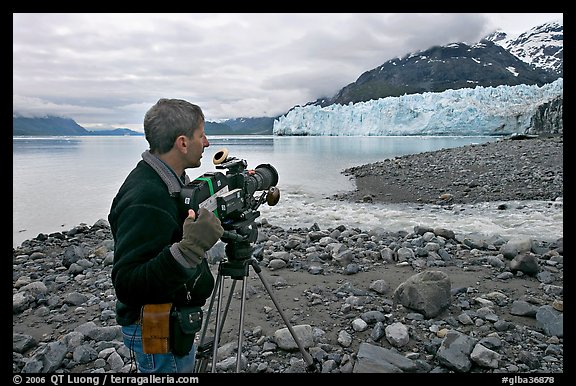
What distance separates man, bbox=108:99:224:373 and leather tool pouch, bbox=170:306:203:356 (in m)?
0.04

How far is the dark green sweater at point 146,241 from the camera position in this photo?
5.21 feet

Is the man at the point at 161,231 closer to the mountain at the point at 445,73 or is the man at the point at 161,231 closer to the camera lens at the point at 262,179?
the camera lens at the point at 262,179

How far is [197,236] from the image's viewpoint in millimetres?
1600

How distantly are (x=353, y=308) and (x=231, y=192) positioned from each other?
240cm

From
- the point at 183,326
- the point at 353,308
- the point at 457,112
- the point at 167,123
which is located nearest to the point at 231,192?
the point at 167,123

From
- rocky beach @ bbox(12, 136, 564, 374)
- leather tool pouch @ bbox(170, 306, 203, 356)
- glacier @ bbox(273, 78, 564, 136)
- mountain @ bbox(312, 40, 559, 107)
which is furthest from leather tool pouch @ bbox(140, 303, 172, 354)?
mountain @ bbox(312, 40, 559, 107)

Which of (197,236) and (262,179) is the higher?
(262,179)

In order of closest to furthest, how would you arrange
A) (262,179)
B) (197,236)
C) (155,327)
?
(197,236), (155,327), (262,179)

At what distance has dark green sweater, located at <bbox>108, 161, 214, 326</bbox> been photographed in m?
1.59

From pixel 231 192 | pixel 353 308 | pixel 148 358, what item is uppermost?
pixel 231 192

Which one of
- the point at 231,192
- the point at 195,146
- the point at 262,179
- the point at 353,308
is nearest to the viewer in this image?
the point at 195,146

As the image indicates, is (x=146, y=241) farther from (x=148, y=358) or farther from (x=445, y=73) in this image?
(x=445, y=73)
